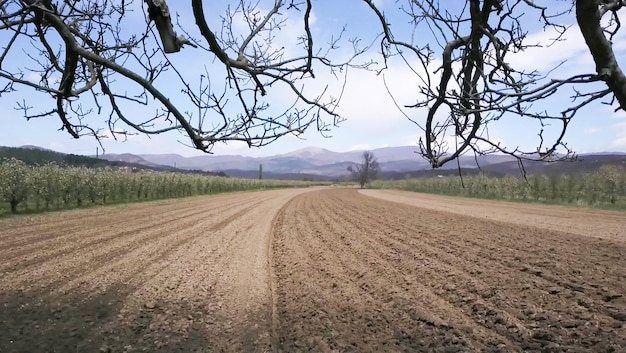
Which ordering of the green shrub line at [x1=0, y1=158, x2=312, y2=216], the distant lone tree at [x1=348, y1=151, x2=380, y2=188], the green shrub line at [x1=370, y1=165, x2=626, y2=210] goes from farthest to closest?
1. the distant lone tree at [x1=348, y1=151, x2=380, y2=188]
2. the green shrub line at [x1=370, y1=165, x2=626, y2=210]
3. the green shrub line at [x1=0, y1=158, x2=312, y2=216]

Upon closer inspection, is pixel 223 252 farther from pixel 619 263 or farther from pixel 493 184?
pixel 493 184

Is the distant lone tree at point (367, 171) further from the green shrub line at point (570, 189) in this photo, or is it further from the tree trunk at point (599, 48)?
the tree trunk at point (599, 48)

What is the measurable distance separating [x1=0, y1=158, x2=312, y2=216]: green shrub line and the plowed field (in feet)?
24.3

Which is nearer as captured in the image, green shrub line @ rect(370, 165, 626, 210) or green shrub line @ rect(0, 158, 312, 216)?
green shrub line @ rect(0, 158, 312, 216)

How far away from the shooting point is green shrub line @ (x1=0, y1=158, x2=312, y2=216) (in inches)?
756

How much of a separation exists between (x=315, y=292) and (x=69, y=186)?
1908 centimetres

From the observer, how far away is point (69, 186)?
896 inches

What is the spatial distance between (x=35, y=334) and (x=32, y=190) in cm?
1690

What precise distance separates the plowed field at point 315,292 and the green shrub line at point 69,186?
24.3 ft

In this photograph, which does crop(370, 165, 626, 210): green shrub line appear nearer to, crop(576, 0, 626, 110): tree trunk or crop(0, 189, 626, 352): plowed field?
crop(0, 189, 626, 352): plowed field

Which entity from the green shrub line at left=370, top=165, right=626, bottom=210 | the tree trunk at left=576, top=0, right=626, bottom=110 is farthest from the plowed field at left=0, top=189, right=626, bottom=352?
the green shrub line at left=370, top=165, right=626, bottom=210

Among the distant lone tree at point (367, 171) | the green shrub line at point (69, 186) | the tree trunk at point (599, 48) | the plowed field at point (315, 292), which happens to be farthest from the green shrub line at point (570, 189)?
the distant lone tree at point (367, 171)

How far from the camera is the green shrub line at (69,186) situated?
63.0 ft

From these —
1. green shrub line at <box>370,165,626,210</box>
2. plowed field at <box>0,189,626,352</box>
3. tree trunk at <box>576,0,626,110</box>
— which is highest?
tree trunk at <box>576,0,626,110</box>
